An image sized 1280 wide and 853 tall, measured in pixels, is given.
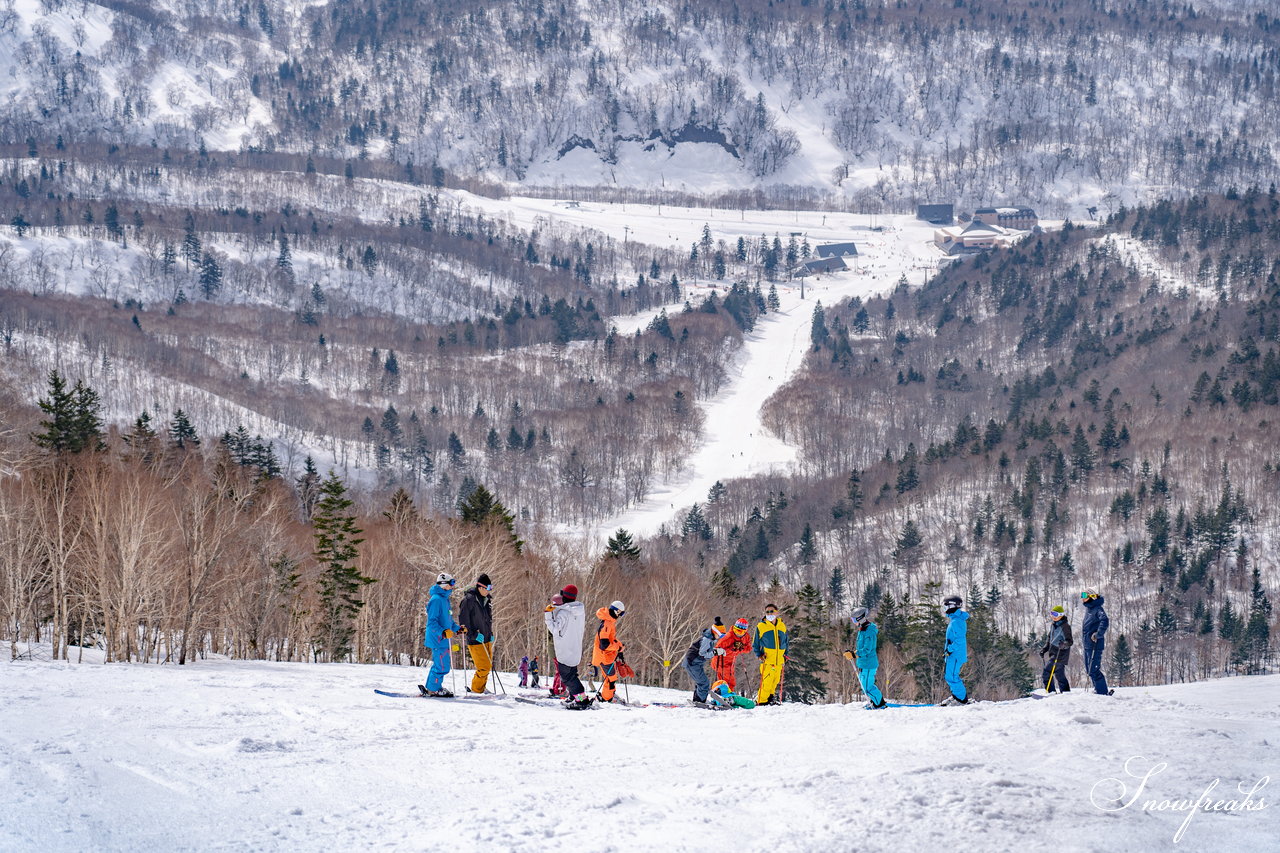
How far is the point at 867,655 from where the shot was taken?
65.4 ft

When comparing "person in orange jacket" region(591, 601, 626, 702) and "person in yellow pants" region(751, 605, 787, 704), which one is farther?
"person in yellow pants" region(751, 605, 787, 704)

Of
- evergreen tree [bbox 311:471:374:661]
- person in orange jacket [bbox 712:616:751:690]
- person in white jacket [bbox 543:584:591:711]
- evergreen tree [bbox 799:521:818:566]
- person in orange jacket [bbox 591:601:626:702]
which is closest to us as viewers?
person in white jacket [bbox 543:584:591:711]

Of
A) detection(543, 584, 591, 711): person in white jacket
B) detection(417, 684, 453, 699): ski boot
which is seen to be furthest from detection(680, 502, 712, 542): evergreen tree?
detection(417, 684, 453, 699): ski boot

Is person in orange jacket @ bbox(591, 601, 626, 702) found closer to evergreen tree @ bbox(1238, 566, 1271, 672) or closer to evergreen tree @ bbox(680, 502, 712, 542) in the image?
evergreen tree @ bbox(1238, 566, 1271, 672)

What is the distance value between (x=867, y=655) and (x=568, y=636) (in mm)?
5125

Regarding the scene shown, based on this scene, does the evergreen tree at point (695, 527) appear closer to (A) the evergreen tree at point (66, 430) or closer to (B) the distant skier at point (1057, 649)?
(A) the evergreen tree at point (66, 430)

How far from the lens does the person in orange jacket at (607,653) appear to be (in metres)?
19.7

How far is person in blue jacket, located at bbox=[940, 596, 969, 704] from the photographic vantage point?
1905 cm

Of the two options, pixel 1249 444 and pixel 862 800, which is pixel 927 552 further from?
pixel 862 800

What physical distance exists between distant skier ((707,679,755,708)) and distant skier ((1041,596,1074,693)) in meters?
5.15

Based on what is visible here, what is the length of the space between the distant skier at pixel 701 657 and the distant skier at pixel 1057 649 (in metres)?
5.55

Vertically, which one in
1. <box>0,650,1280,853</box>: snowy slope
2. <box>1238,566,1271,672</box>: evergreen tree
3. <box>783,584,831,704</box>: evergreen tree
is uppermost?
<box>0,650,1280,853</box>: snowy slope

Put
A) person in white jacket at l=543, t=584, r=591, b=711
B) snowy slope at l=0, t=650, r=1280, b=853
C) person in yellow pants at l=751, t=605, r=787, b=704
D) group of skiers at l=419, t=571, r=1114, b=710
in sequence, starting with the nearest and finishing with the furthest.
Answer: snowy slope at l=0, t=650, r=1280, b=853 → group of skiers at l=419, t=571, r=1114, b=710 → person in white jacket at l=543, t=584, r=591, b=711 → person in yellow pants at l=751, t=605, r=787, b=704

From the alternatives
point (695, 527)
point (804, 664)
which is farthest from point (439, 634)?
point (695, 527)
